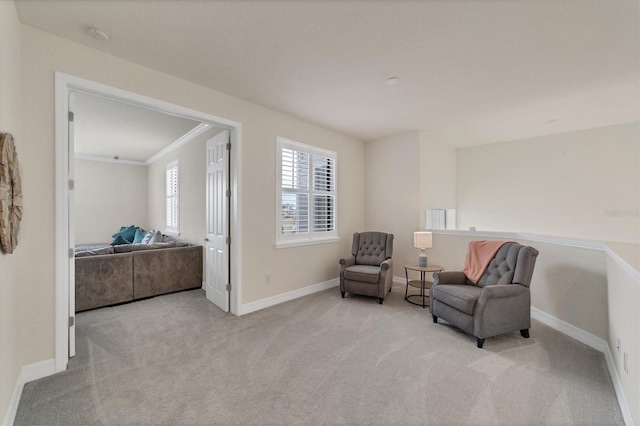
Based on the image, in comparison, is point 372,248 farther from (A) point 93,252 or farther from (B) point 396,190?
(A) point 93,252

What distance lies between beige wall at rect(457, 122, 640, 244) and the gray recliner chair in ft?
9.48

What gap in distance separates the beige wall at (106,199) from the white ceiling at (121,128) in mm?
634

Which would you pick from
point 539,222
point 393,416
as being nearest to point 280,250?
point 393,416

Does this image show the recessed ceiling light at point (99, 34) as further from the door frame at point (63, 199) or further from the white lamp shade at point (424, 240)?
the white lamp shade at point (424, 240)

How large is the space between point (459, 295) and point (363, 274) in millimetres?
1397

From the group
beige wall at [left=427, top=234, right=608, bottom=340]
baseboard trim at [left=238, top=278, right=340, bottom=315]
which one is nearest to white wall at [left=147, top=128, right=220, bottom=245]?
baseboard trim at [left=238, top=278, right=340, bottom=315]

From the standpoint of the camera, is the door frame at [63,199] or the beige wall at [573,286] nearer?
the door frame at [63,199]

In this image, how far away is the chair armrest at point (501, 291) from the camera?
2.71 metres

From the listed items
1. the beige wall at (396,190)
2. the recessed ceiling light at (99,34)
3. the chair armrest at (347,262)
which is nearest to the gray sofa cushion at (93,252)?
the recessed ceiling light at (99,34)

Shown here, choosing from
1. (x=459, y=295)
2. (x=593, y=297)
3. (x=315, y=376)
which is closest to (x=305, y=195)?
(x=459, y=295)

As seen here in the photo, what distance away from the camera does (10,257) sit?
1812 mm

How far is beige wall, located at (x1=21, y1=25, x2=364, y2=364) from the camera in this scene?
7.18 feet

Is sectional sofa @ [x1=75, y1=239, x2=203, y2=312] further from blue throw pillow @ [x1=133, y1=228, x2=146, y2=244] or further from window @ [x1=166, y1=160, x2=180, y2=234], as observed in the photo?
blue throw pillow @ [x1=133, y1=228, x2=146, y2=244]

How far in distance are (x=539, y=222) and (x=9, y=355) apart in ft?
23.7
